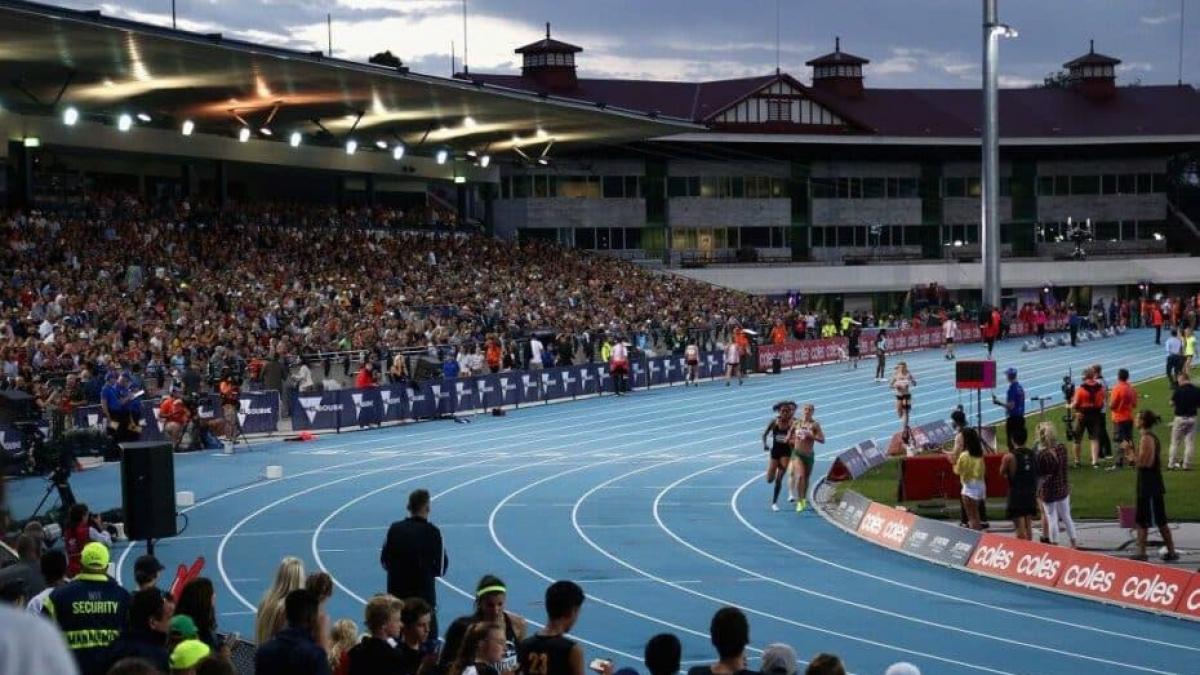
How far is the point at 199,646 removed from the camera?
21.0 ft

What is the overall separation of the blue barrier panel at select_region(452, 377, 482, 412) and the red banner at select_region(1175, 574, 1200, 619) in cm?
2572

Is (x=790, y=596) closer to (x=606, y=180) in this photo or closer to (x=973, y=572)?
(x=973, y=572)

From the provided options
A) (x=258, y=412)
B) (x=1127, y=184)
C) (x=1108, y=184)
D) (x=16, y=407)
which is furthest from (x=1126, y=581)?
(x=1127, y=184)

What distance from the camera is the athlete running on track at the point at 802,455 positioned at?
78.6ft

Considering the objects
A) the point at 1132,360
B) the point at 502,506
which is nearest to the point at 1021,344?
the point at 1132,360

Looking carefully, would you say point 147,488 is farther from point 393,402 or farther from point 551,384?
point 551,384

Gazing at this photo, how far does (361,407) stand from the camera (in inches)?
1481

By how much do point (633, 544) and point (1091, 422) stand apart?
8750 mm

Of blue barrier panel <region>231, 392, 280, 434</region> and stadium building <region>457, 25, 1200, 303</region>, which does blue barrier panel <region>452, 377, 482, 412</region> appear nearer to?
blue barrier panel <region>231, 392, 280, 434</region>

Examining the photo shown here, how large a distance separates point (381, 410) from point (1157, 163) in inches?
2443

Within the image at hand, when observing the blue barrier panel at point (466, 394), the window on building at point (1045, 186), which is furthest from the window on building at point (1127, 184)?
the blue barrier panel at point (466, 394)

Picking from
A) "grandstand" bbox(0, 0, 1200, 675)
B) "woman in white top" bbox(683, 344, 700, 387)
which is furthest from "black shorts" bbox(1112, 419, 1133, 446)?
"woman in white top" bbox(683, 344, 700, 387)

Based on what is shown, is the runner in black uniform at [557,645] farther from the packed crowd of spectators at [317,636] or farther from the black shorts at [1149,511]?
the black shorts at [1149,511]

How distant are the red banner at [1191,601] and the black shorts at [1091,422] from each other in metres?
10.3
